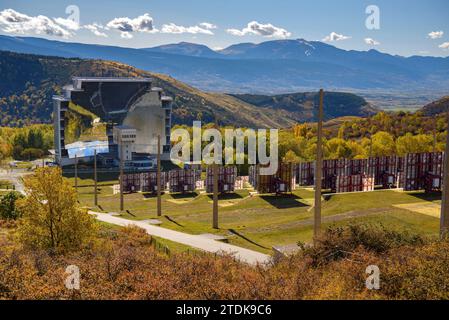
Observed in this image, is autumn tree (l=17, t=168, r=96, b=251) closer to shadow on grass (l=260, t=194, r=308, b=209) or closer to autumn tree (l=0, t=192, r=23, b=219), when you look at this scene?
autumn tree (l=0, t=192, r=23, b=219)

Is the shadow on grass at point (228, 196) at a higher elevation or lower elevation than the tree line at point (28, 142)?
lower

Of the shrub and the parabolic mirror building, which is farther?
the parabolic mirror building

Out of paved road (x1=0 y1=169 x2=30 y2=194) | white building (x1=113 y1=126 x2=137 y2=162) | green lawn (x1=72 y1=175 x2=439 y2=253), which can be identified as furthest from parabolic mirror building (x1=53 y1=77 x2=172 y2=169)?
green lawn (x1=72 y1=175 x2=439 y2=253)

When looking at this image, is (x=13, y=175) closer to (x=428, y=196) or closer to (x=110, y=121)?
(x=110, y=121)

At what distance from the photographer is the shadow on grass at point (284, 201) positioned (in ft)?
188

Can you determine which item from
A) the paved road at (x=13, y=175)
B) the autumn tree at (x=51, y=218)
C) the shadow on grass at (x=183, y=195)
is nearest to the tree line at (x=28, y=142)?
the paved road at (x=13, y=175)

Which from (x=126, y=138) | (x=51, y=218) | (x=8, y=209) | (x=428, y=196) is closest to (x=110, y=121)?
(x=126, y=138)

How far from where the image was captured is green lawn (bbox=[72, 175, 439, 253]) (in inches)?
1544

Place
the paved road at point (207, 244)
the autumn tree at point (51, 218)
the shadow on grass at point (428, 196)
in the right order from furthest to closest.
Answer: the shadow on grass at point (428, 196), the paved road at point (207, 244), the autumn tree at point (51, 218)

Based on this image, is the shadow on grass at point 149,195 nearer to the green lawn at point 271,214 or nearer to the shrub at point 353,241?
the green lawn at point 271,214

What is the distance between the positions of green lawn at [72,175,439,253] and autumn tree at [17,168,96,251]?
43.0ft

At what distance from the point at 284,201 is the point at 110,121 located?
297 feet

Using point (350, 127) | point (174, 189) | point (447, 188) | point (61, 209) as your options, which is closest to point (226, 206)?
point (174, 189)

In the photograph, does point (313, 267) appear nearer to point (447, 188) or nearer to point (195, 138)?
point (447, 188)
